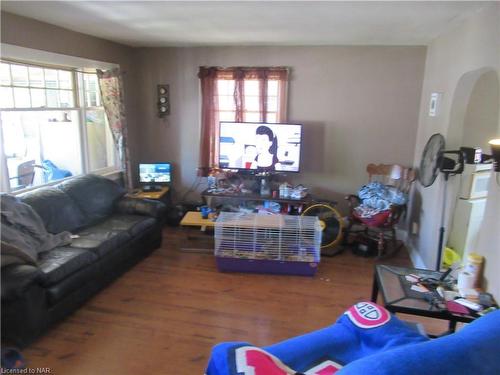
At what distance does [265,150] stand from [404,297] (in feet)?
8.88

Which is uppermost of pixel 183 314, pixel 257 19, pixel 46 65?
pixel 257 19

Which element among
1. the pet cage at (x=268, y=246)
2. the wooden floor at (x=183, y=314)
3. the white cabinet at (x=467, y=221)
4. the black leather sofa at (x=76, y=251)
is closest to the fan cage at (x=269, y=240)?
the pet cage at (x=268, y=246)

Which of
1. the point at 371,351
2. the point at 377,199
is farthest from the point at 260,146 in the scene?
the point at 371,351

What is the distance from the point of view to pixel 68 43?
353cm

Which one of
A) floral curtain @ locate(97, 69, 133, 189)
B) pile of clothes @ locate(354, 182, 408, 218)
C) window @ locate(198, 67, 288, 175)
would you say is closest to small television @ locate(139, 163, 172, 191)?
floral curtain @ locate(97, 69, 133, 189)

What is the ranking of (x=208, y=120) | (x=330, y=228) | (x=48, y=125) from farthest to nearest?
(x=208, y=120) < (x=330, y=228) < (x=48, y=125)

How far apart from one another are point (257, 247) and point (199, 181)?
1.76 m

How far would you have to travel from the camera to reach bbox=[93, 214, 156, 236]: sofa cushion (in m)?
3.40

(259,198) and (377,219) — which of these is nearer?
(377,219)

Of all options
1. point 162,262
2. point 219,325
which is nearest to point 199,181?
point 162,262

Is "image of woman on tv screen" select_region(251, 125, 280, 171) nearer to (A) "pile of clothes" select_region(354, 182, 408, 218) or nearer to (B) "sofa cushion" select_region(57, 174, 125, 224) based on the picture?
(A) "pile of clothes" select_region(354, 182, 408, 218)

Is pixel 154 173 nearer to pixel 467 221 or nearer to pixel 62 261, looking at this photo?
pixel 62 261

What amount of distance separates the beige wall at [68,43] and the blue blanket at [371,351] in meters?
3.02

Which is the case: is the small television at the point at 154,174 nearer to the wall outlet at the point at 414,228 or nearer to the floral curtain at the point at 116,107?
the floral curtain at the point at 116,107
